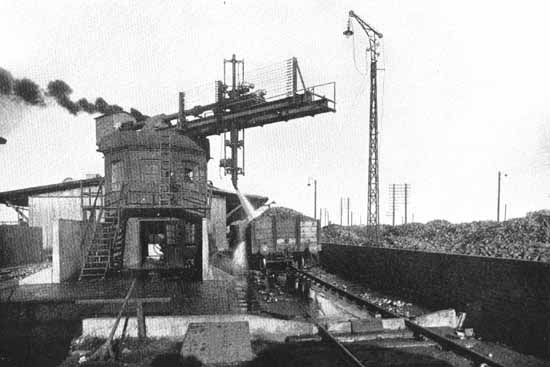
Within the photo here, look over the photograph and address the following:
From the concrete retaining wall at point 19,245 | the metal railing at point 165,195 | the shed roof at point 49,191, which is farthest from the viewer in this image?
the shed roof at point 49,191

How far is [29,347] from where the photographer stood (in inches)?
A: 330

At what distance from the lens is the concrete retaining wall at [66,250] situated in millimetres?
13125

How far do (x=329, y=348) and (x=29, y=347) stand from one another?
5.42 meters

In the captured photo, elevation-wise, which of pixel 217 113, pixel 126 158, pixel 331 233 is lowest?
pixel 331 233

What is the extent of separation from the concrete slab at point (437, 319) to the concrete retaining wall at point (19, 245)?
1970 centimetres

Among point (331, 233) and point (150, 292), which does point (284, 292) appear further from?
point (331, 233)

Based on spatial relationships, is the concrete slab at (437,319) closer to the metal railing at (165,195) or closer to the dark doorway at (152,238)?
the metal railing at (165,195)

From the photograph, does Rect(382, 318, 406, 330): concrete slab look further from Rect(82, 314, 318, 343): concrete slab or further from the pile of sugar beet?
the pile of sugar beet

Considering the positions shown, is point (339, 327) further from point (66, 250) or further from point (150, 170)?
point (150, 170)

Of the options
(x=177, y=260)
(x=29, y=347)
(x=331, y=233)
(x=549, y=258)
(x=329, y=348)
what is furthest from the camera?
(x=331, y=233)

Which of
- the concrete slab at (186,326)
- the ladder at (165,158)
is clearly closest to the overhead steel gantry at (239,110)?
the ladder at (165,158)

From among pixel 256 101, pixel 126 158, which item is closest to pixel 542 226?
pixel 256 101

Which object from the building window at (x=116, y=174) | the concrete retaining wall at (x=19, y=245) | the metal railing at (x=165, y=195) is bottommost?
the concrete retaining wall at (x=19, y=245)

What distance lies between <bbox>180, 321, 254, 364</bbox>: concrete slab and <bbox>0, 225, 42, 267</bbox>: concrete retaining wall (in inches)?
697
